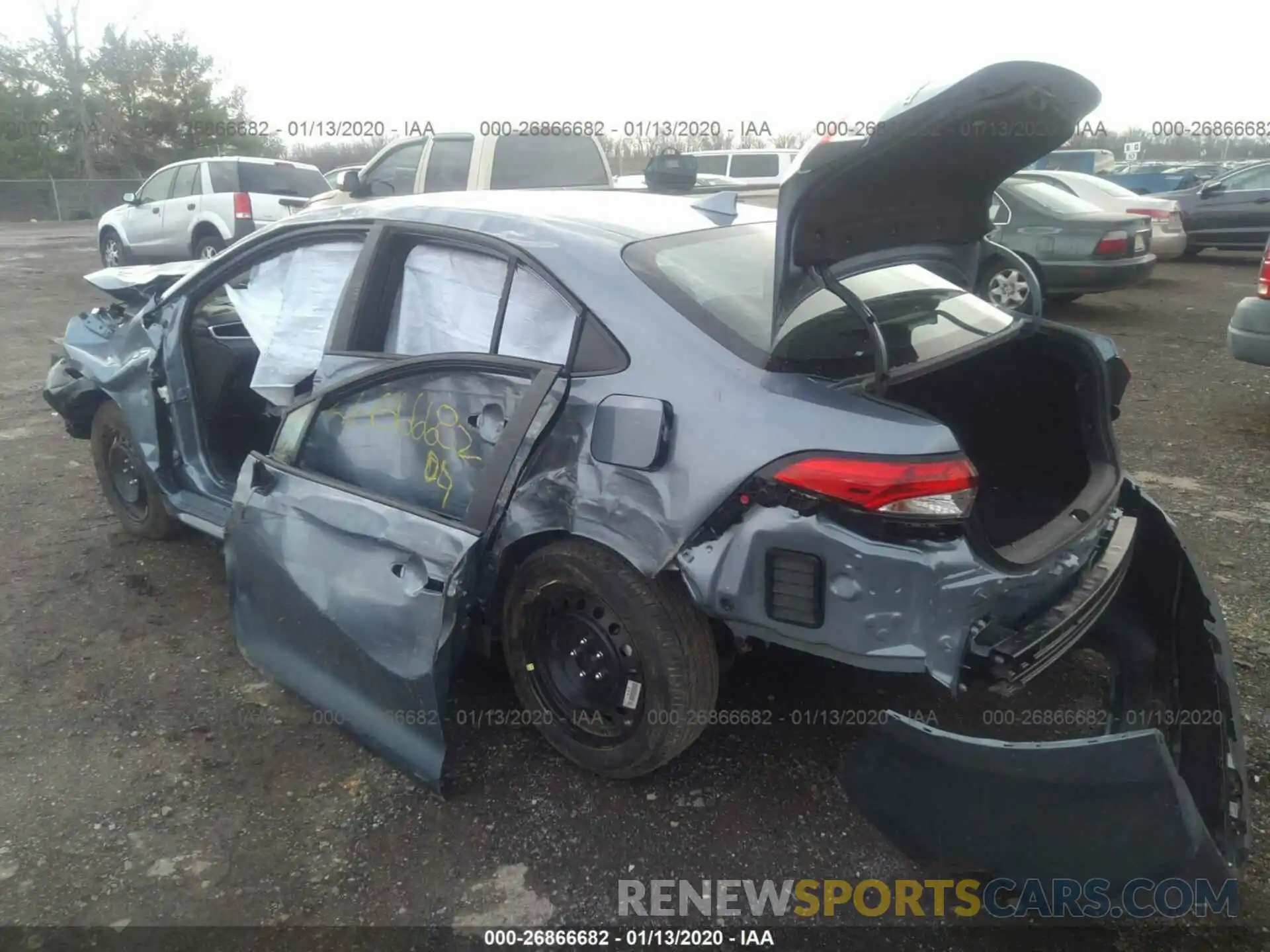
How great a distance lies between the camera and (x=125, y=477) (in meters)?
→ 4.18

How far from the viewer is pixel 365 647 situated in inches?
103

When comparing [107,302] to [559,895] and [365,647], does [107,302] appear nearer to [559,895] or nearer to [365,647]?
[365,647]

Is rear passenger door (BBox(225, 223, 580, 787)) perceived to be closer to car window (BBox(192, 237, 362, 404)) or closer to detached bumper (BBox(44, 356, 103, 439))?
car window (BBox(192, 237, 362, 404))

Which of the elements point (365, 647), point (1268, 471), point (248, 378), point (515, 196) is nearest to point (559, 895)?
point (365, 647)

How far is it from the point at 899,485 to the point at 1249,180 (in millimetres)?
13596

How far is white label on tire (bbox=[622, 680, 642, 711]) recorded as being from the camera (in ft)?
7.91

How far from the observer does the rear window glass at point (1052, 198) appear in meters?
9.09

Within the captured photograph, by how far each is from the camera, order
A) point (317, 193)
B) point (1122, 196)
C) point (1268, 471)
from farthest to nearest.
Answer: point (317, 193) → point (1122, 196) → point (1268, 471)

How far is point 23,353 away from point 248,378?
5999 mm

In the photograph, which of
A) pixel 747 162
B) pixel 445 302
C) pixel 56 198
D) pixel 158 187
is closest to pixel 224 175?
pixel 158 187

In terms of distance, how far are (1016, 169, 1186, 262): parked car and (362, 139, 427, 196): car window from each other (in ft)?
20.6

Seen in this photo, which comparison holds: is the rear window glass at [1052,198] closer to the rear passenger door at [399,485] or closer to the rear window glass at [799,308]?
the rear window glass at [799,308]

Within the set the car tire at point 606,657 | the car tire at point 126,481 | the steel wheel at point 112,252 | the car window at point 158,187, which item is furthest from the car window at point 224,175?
the car tire at point 606,657
